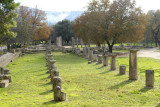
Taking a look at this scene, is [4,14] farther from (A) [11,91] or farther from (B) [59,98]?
(B) [59,98]

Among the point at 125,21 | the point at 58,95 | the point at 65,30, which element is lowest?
the point at 58,95

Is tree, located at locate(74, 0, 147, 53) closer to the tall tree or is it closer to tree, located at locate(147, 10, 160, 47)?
the tall tree

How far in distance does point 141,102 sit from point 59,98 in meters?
3.44

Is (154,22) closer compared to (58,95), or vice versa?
(58,95)

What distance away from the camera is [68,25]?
68.9 m

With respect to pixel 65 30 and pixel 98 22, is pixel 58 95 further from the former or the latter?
pixel 65 30

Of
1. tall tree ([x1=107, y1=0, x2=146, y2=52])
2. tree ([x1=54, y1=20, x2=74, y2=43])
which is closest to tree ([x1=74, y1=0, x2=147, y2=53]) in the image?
tall tree ([x1=107, y1=0, x2=146, y2=52])

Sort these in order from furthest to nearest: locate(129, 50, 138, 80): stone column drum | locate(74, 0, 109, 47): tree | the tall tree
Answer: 1. locate(74, 0, 109, 47): tree
2. the tall tree
3. locate(129, 50, 138, 80): stone column drum

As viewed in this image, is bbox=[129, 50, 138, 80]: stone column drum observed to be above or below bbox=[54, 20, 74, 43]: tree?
below

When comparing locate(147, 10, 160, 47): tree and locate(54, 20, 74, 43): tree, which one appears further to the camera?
locate(54, 20, 74, 43): tree

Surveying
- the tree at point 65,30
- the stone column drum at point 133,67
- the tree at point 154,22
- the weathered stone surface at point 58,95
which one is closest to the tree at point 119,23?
the stone column drum at point 133,67

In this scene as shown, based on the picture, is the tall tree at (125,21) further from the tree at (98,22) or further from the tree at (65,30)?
the tree at (65,30)

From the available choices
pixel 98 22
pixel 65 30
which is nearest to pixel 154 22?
pixel 98 22

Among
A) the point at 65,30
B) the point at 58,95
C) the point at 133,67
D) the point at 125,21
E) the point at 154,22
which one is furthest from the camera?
the point at 65,30
